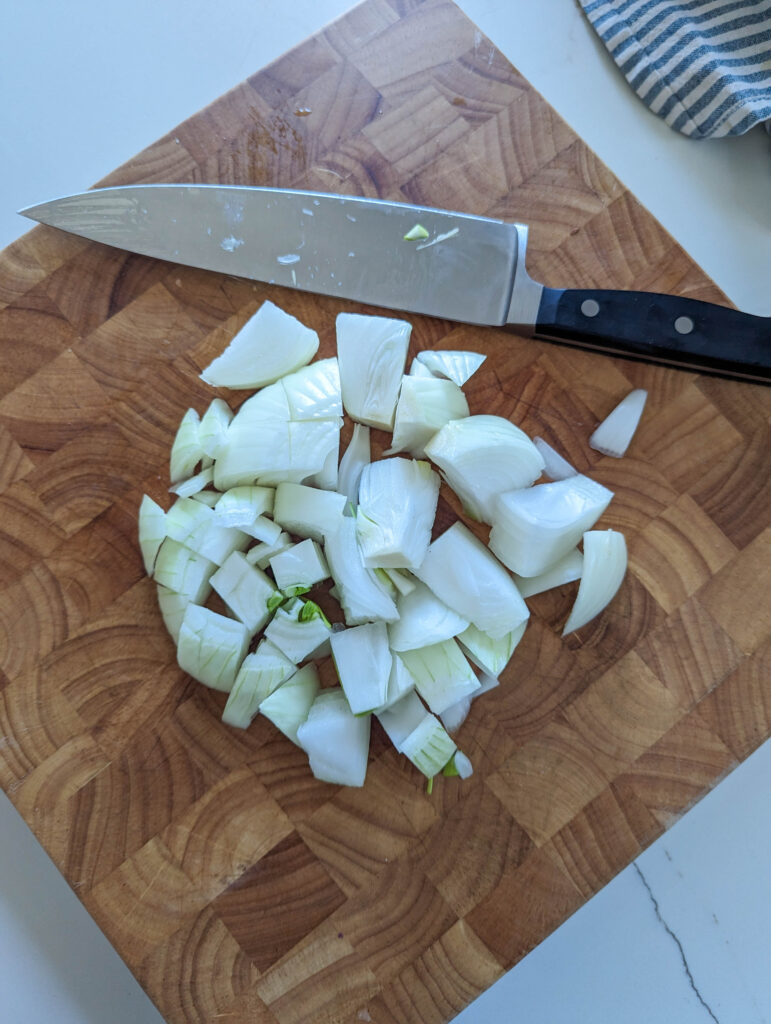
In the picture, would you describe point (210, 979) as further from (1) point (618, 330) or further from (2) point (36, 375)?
(1) point (618, 330)

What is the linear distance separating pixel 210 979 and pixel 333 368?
897 millimetres

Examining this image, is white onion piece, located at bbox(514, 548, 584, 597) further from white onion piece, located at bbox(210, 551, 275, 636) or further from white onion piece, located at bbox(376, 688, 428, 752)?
white onion piece, located at bbox(210, 551, 275, 636)

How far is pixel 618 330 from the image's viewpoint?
1105 millimetres

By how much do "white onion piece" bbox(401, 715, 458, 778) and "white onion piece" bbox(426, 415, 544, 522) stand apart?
1.08 feet

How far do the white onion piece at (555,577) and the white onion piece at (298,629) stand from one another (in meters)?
0.30

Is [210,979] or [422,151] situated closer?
[210,979]

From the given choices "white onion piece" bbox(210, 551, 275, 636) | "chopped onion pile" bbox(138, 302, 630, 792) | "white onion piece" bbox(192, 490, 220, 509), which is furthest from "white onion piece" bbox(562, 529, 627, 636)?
"white onion piece" bbox(192, 490, 220, 509)

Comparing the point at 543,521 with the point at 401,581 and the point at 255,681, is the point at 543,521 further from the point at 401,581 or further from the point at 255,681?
the point at 255,681

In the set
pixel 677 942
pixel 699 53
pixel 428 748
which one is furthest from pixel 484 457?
pixel 677 942

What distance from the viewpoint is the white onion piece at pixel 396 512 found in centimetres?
109

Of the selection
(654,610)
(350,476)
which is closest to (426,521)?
(350,476)

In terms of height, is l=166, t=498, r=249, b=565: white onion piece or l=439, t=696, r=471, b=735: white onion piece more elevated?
l=166, t=498, r=249, b=565: white onion piece

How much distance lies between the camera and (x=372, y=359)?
3.70ft

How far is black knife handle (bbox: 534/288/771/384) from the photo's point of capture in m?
1.09
